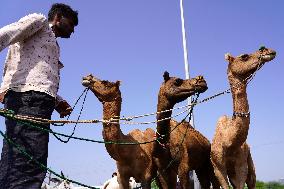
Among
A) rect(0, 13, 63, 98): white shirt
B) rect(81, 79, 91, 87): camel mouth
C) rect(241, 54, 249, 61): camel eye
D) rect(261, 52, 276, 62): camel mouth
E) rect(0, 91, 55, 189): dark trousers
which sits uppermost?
rect(241, 54, 249, 61): camel eye

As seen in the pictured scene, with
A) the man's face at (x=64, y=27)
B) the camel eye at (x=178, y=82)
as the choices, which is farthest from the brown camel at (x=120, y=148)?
the man's face at (x=64, y=27)

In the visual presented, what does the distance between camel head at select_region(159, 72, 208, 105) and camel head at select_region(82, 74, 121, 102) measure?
2.82ft

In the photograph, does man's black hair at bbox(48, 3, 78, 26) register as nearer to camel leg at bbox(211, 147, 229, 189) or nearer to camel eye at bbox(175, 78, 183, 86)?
camel eye at bbox(175, 78, 183, 86)

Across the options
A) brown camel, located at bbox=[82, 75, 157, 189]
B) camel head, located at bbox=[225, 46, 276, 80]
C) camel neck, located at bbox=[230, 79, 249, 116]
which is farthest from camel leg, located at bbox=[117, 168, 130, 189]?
camel head, located at bbox=[225, 46, 276, 80]

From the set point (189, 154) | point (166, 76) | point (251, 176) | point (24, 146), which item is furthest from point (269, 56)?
point (24, 146)

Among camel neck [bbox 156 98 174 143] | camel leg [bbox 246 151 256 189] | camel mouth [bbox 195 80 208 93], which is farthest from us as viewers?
camel leg [bbox 246 151 256 189]

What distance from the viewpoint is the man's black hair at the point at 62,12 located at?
12.7ft

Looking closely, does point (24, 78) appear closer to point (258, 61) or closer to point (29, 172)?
point (29, 172)

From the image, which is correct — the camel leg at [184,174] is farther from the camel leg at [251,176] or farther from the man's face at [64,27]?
the man's face at [64,27]

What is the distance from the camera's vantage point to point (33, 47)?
11.3 feet

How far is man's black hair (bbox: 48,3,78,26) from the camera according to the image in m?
3.86

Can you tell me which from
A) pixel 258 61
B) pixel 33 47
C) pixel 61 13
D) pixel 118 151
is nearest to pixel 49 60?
pixel 33 47

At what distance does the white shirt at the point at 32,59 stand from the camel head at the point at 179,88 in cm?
342

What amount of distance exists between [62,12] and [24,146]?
146 centimetres
